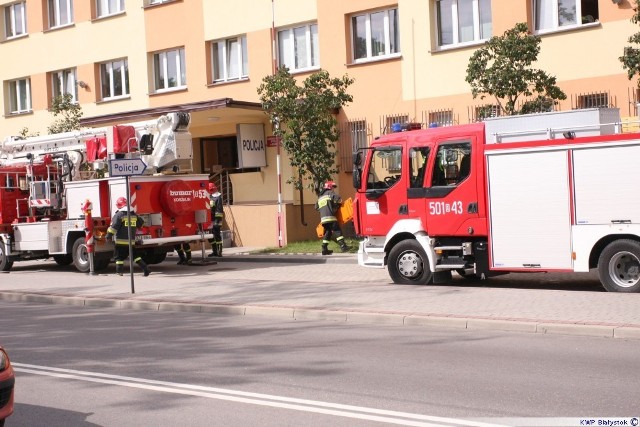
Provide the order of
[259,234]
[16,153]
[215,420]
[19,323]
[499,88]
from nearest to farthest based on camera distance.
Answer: [215,420] → [19,323] → [499,88] → [16,153] → [259,234]

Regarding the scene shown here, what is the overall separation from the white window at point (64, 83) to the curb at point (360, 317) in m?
19.2

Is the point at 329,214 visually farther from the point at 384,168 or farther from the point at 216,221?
the point at 384,168

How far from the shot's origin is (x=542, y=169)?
13.8 m

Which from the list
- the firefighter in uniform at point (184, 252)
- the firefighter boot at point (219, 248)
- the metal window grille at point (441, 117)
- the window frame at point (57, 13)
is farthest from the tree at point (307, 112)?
the window frame at point (57, 13)

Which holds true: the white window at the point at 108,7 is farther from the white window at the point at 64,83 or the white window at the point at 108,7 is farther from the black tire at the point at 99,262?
the black tire at the point at 99,262

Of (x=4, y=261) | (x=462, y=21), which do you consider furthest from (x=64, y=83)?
(x=462, y=21)

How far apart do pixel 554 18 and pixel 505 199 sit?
946 cm

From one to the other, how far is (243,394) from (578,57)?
16.2 meters

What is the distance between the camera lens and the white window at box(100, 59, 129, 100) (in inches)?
1272

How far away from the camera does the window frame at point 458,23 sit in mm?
23219

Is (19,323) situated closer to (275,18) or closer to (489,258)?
(489,258)

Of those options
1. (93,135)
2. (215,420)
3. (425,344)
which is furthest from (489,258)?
(93,135)

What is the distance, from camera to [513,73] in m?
19.4

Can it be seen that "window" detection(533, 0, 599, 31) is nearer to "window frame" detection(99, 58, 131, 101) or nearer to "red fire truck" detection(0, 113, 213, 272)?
"red fire truck" detection(0, 113, 213, 272)
